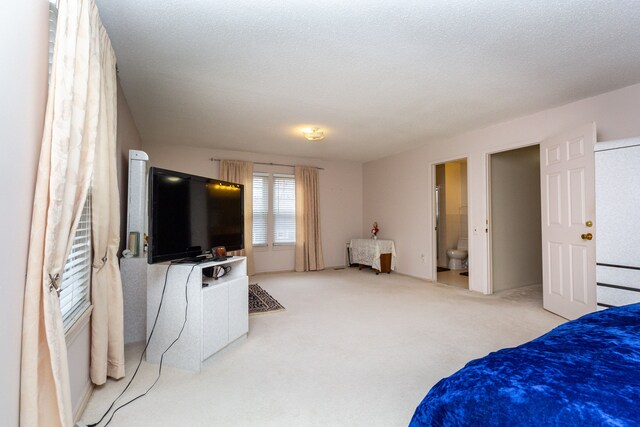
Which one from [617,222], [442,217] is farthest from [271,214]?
[617,222]

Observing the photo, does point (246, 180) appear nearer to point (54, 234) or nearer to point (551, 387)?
point (54, 234)

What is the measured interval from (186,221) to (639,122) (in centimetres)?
426

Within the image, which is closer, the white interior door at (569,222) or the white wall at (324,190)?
the white interior door at (569,222)

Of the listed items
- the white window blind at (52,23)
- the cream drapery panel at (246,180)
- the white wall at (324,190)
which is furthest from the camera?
the cream drapery panel at (246,180)

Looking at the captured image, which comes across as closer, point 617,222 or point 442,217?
point 617,222

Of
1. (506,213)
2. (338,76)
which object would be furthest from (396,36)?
(506,213)

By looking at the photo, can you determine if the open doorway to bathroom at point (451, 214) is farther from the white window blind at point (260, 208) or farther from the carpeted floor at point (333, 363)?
the white window blind at point (260, 208)

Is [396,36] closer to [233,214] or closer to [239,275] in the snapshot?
[233,214]

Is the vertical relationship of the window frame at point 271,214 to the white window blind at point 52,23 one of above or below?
below

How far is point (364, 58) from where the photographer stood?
236 cm

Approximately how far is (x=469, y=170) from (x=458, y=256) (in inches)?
94.2

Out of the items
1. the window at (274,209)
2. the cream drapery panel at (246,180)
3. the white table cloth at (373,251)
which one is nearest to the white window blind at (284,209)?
the window at (274,209)

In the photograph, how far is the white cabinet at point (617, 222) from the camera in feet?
8.44

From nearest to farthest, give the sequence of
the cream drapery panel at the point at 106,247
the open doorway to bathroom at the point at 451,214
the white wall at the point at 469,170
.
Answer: the cream drapery panel at the point at 106,247
the white wall at the point at 469,170
the open doorway to bathroom at the point at 451,214
